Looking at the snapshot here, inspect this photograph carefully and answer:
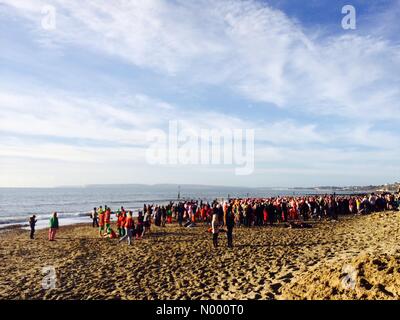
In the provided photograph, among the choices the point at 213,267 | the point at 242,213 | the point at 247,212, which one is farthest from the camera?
the point at 242,213

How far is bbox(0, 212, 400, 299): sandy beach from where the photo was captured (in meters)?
7.09

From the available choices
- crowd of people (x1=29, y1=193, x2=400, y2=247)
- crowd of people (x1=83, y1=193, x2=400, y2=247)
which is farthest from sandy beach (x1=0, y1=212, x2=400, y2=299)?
crowd of people (x1=83, y1=193, x2=400, y2=247)

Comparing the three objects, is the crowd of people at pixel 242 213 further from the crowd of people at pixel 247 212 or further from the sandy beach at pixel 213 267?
the sandy beach at pixel 213 267

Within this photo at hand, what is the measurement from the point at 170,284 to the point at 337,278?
488cm

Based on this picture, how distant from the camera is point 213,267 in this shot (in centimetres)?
1141

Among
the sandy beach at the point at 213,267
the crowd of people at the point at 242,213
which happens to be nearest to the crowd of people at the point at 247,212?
the crowd of people at the point at 242,213

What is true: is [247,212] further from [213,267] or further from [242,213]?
[213,267]

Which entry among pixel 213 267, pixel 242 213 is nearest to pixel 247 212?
pixel 242 213

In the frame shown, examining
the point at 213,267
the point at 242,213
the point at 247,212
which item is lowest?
the point at 213,267

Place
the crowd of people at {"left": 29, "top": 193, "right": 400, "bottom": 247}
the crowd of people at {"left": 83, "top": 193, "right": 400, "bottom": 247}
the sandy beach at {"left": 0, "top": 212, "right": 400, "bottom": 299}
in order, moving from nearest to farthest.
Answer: the sandy beach at {"left": 0, "top": 212, "right": 400, "bottom": 299} → the crowd of people at {"left": 29, "top": 193, "right": 400, "bottom": 247} → the crowd of people at {"left": 83, "top": 193, "right": 400, "bottom": 247}

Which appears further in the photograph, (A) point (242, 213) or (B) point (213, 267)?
(A) point (242, 213)

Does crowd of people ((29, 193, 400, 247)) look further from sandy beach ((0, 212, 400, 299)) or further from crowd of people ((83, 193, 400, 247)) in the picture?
sandy beach ((0, 212, 400, 299))

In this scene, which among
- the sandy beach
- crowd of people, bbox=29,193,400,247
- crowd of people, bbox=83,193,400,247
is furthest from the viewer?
crowd of people, bbox=83,193,400,247
